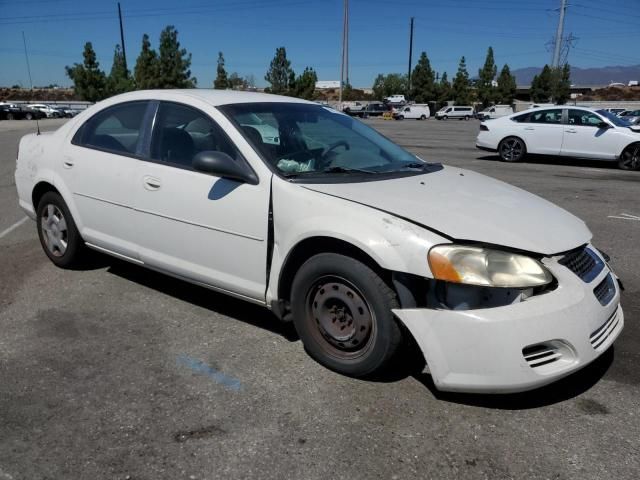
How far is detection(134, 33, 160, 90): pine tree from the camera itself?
5209 centimetres

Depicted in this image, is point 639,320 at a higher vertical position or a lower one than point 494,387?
lower

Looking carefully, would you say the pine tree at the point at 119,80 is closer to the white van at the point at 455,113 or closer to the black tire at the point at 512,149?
the white van at the point at 455,113

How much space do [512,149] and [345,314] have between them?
11995 millimetres

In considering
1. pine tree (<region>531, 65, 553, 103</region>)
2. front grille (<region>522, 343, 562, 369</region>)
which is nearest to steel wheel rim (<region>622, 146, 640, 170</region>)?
front grille (<region>522, 343, 562, 369</region>)

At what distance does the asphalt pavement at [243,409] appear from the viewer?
236 cm

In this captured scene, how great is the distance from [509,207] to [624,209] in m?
5.75

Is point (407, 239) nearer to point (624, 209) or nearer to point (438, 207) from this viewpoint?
point (438, 207)

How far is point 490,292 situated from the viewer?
8.52 feet

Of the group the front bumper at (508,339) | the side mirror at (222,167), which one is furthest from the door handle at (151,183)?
the front bumper at (508,339)

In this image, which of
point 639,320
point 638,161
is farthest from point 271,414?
point 638,161

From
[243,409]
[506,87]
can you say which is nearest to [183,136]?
[243,409]

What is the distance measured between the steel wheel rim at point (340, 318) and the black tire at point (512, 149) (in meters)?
11.9

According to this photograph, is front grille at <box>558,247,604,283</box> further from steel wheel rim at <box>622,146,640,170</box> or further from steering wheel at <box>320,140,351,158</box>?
steel wheel rim at <box>622,146,640,170</box>

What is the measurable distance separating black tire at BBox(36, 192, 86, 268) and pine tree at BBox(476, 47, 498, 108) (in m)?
91.1
